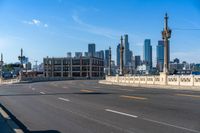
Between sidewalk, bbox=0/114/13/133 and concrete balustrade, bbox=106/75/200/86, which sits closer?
sidewalk, bbox=0/114/13/133

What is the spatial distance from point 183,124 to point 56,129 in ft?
12.5

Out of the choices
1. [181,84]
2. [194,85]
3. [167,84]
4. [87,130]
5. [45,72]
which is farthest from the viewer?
[45,72]

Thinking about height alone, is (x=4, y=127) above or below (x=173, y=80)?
below

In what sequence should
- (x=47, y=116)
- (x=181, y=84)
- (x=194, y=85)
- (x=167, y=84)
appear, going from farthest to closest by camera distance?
(x=167, y=84)
(x=181, y=84)
(x=194, y=85)
(x=47, y=116)

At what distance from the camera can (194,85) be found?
3706 cm

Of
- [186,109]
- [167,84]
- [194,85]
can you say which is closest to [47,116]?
[186,109]

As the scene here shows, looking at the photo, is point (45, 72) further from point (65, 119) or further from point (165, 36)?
point (65, 119)

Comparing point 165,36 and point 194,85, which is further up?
point 165,36

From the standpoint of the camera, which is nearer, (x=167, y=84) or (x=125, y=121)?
(x=125, y=121)

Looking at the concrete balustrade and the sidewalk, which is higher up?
the concrete balustrade

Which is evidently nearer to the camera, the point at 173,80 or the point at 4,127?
the point at 4,127

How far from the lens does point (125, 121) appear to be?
480 inches

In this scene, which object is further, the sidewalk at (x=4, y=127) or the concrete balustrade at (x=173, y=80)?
the concrete balustrade at (x=173, y=80)

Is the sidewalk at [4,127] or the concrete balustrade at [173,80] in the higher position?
the concrete balustrade at [173,80]
